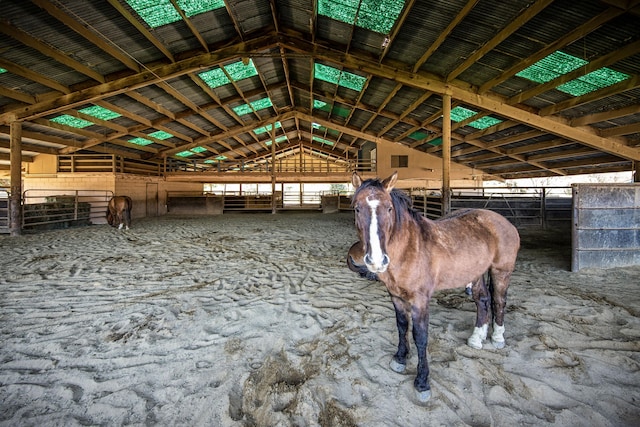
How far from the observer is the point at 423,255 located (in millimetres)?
1802

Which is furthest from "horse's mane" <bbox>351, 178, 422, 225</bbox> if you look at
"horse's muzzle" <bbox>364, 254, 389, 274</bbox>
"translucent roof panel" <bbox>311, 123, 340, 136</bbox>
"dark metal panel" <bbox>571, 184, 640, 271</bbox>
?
"translucent roof panel" <bbox>311, 123, 340, 136</bbox>

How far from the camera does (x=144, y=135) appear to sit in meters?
11.4

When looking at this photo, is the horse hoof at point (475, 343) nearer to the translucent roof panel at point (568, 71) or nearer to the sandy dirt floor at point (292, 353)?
the sandy dirt floor at point (292, 353)

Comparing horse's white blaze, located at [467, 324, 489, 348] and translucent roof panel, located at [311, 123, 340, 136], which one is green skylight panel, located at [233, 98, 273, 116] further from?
horse's white blaze, located at [467, 324, 489, 348]

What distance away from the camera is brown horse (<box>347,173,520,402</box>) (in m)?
1.57

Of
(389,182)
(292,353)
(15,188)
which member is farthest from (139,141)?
(389,182)

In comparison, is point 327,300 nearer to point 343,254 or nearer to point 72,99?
point 343,254

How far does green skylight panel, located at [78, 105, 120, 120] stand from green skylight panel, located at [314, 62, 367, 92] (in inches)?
269

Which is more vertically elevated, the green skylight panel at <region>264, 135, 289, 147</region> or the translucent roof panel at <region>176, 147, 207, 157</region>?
the green skylight panel at <region>264, 135, 289, 147</region>

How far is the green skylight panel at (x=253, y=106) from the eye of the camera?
12023 mm

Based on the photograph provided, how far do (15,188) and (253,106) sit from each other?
8304 mm

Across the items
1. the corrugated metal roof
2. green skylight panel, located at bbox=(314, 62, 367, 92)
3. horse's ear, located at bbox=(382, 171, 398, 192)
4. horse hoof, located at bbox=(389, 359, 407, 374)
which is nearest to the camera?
horse's ear, located at bbox=(382, 171, 398, 192)

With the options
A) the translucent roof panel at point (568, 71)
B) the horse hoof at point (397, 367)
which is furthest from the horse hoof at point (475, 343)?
the translucent roof panel at point (568, 71)

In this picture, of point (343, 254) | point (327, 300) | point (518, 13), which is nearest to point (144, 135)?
point (343, 254)
